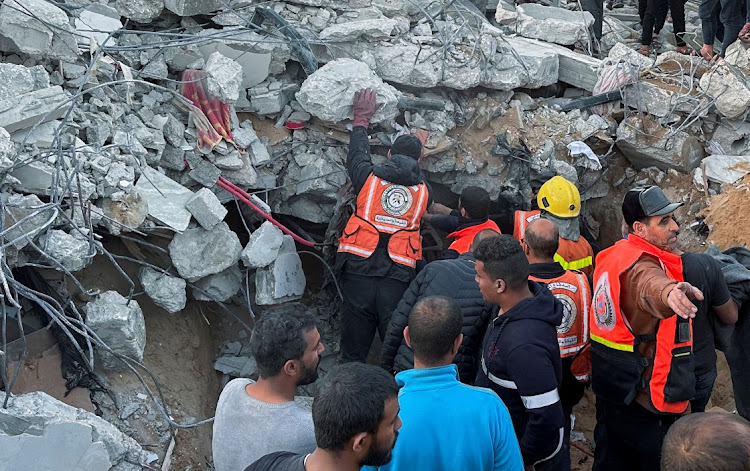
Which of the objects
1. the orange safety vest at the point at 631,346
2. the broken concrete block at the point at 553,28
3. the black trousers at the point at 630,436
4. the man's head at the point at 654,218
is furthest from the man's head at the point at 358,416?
the broken concrete block at the point at 553,28

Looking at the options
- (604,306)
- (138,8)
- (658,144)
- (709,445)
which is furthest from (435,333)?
(658,144)

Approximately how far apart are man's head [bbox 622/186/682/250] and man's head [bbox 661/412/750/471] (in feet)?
5.19

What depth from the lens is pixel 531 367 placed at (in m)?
3.03

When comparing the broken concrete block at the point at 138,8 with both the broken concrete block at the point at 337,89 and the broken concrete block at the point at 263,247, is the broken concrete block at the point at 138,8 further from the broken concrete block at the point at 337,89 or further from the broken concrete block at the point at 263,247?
the broken concrete block at the point at 263,247

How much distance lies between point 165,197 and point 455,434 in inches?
112

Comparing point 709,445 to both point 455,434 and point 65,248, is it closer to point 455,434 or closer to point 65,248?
point 455,434

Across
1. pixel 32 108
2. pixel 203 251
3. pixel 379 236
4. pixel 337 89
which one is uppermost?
pixel 32 108

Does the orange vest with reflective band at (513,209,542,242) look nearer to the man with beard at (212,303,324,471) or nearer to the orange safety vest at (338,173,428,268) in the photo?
the orange safety vest at (338,173,428,268)

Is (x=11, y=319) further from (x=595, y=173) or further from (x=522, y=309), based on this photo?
(x=595, y=173)

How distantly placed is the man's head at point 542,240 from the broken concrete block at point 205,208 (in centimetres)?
205

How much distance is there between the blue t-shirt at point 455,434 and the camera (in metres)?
2.54

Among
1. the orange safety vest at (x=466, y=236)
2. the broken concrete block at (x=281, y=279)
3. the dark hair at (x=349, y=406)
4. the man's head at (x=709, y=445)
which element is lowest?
the broken concrete block at (x=281, y=279)

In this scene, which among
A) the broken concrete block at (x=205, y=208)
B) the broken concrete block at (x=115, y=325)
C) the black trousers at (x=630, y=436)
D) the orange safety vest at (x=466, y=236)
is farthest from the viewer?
the orange safety vest at (x=466, y=236)

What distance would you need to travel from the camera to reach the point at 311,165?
18.3 ft
